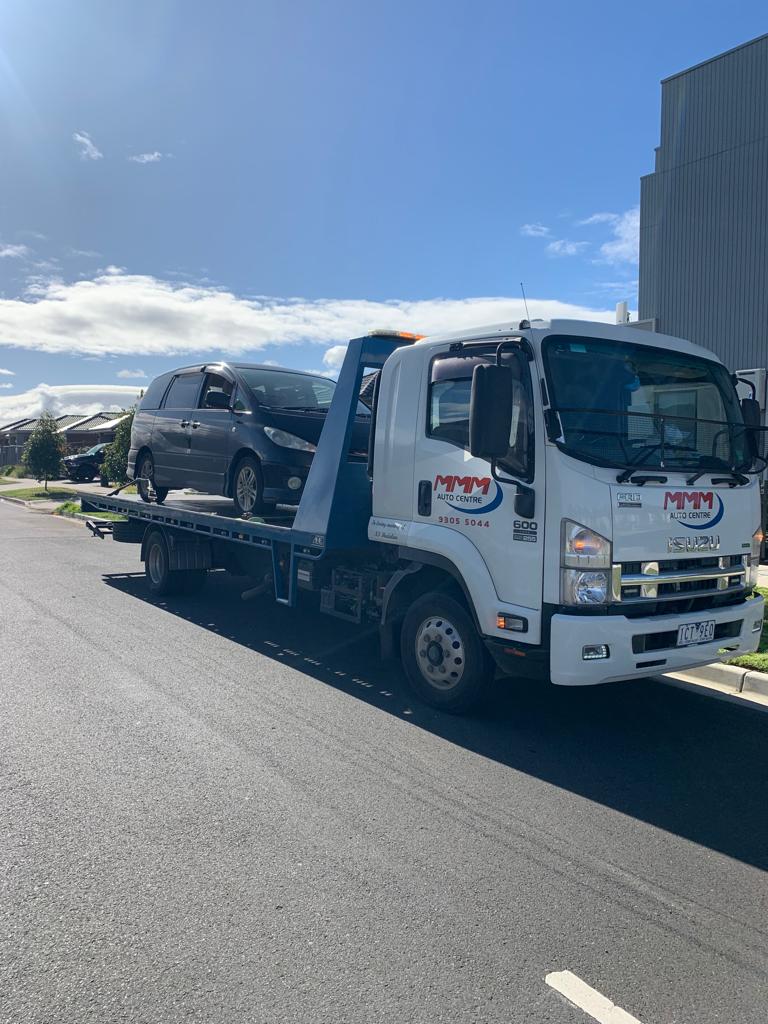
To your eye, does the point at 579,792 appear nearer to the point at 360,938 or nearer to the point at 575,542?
the point at 575,542

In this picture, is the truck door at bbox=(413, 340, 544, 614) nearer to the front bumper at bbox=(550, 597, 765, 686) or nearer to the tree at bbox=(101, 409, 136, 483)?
the front bumper at bbox=(550, 597, 765, 686)

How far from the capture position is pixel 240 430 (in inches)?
332

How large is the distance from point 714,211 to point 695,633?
16.4 metres

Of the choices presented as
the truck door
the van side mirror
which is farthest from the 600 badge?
the van side mirror

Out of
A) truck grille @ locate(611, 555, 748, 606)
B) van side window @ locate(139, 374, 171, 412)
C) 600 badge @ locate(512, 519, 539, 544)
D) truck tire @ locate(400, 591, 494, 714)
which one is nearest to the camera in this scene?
truck grille @ locate(611, 555, 748, 606)

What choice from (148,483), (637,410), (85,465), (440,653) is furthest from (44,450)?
(637,410)

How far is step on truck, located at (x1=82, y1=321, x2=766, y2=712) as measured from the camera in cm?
461

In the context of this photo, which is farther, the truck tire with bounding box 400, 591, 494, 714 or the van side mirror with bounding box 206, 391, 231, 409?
the van side mirror with bounding box 206, 391, 231, 409

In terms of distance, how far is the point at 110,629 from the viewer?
25.8ft

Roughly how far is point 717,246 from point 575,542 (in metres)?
16.3

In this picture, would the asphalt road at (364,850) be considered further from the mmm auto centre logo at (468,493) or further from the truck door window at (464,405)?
the truck door window at (464,405)

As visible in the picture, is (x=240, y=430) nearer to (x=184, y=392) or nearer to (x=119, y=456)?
(x=184, y=392)

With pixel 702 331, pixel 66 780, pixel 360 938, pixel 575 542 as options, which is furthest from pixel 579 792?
pixel 702 331

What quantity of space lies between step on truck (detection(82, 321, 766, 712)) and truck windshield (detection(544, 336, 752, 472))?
0.04ft
